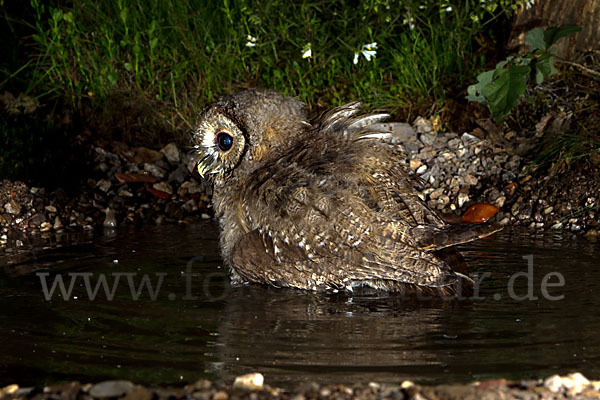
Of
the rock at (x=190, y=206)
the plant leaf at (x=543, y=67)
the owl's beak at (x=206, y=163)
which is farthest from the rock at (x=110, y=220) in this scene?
the plant leaf at (x=543, y=67)

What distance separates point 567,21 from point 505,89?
117 cm

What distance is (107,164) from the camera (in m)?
8.18

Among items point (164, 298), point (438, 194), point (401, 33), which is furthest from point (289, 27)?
point (164, 298)

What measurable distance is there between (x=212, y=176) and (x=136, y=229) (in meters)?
1.69

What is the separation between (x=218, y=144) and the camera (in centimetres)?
568

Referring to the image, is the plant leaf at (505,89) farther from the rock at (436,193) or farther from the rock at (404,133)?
the rock at (404,133)

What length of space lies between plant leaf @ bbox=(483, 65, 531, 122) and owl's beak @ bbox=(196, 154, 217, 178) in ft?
9.09

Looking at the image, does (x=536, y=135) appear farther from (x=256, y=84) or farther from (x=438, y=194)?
(x=256, y=84)

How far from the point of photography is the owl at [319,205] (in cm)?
496

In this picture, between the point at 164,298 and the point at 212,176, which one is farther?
the point at 212,176

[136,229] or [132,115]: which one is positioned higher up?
[132,115]

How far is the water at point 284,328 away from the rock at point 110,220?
1228mm

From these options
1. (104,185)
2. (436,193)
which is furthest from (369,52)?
(104,185)

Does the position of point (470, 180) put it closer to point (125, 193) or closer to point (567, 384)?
point (125, 193)
